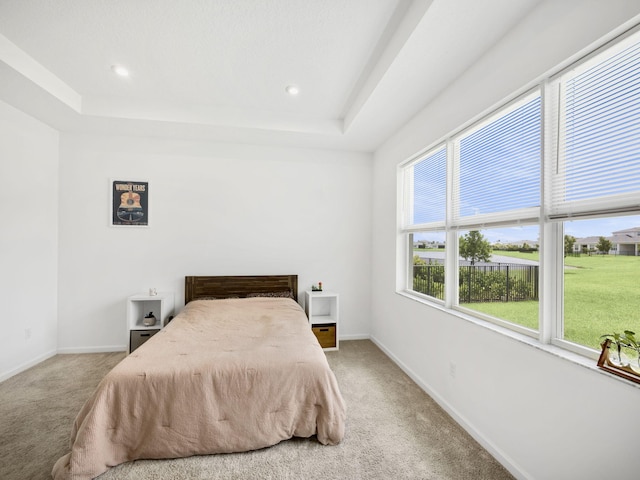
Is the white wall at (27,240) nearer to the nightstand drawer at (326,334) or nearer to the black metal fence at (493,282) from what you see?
the nightstand drawer at (326,334)

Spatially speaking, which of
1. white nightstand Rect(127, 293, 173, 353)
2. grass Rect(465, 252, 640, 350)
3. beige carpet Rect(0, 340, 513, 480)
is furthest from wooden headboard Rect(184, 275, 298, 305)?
grass Rect(465, 252, 640, 350)

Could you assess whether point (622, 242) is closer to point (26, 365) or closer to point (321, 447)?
point (321, 447)

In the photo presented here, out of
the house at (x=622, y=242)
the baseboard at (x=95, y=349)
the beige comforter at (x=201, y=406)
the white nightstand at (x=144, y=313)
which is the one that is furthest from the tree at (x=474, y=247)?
the baseboard at (x=95, y=349)

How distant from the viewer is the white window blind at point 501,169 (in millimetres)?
1743

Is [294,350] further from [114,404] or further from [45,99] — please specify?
[45,99]

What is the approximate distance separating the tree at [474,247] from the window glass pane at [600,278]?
26.7 inches

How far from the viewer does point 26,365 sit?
2998 mm

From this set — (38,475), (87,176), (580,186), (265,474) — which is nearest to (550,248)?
(580,186)

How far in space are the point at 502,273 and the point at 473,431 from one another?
3.56ft

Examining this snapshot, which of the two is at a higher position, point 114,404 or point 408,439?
point 114,404

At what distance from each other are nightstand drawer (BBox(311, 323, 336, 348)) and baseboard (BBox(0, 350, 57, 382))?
2.99 m

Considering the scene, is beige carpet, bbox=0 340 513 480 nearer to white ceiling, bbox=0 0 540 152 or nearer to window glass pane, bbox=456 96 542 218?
window glass pane, bbox=456 96 542 218

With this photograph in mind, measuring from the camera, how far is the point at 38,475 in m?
1.65

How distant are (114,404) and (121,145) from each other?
302cm
